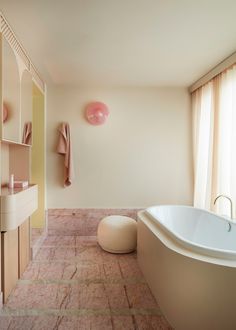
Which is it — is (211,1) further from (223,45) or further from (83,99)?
(83,99)

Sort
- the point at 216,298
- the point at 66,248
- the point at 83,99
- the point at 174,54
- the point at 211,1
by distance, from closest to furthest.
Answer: the point at 216,298 < the point at 211,1 < the point at 174,54 < the point at 66,248 < the point at 83,99

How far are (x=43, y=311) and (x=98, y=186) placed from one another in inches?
88.4

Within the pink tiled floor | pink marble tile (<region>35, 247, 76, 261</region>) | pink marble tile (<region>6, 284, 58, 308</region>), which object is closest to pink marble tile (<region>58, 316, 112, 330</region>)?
the pink tiled floor

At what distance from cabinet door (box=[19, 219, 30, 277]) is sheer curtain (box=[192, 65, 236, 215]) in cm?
243

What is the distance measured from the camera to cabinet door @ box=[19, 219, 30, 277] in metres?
2.62

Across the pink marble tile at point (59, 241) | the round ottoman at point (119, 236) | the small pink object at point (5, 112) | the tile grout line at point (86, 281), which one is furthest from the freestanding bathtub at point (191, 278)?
the small pink object at point (5, 112)

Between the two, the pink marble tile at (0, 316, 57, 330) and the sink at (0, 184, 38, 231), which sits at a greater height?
the sink at (0, 184, 38, 231)

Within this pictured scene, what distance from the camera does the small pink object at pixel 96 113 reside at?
12.8 ft

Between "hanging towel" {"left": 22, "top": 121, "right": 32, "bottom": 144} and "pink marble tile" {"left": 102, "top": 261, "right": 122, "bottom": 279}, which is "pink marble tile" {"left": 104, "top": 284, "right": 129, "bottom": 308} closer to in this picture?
"pink marble tile" {"left": 102, "top": 261, "right": 122, "bottom": 279}

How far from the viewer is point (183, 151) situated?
163 inches

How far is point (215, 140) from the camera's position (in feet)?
10.8

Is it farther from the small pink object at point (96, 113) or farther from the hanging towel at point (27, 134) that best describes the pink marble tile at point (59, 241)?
the small pink object at point (96, 113)

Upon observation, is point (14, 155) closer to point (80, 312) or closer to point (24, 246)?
point (24, 246)

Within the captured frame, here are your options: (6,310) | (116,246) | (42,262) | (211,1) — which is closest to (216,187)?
(116,246)
